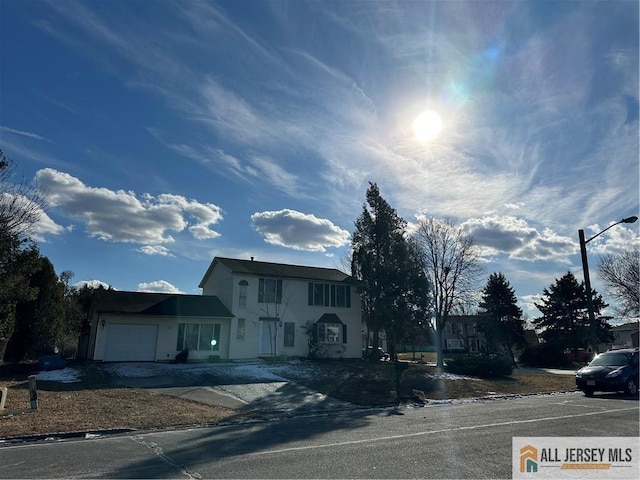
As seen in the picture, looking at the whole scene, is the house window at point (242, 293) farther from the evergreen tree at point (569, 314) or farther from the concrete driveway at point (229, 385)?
the evergreen tree at point (569, 314)

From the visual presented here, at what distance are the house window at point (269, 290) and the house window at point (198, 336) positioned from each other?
3.63m

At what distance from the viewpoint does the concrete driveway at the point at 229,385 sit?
553 inches

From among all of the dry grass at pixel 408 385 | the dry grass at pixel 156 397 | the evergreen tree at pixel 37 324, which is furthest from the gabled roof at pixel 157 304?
the dry grass at pixel 408 385

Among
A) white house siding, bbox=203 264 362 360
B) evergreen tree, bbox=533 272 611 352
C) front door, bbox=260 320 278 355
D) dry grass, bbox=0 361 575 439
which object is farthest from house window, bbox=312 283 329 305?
evergreen tree, bbox=533 272 611 352

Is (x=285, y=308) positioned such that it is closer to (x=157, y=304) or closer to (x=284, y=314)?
(x=284, y=314)

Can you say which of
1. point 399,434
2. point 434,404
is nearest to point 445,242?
point 434,404

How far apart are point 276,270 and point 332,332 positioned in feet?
20.3

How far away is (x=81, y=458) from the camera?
7.05 m

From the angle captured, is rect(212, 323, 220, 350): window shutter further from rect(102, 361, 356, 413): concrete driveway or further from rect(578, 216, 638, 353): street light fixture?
rect(578, 216, 638, 353): street light fixture

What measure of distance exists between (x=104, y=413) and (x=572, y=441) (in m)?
10.8

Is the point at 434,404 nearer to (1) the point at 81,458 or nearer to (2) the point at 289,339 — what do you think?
(1) the point at 81,458

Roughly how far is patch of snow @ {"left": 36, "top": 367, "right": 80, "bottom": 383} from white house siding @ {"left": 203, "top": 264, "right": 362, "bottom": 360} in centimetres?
1012

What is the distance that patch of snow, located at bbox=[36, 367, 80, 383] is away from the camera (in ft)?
59.4

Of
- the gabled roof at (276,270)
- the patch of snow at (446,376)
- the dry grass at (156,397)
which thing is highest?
the gabled roof at (276,270)
